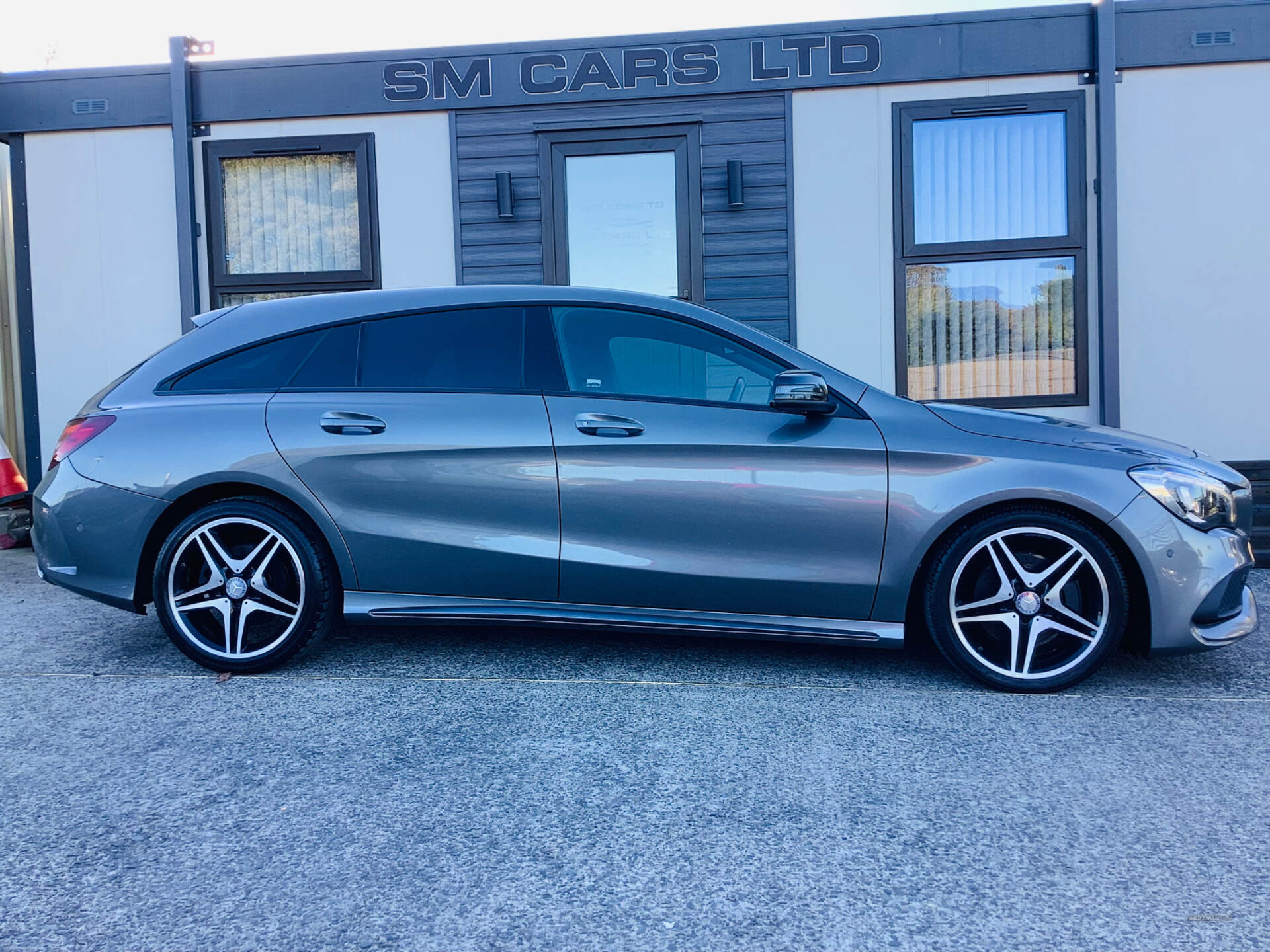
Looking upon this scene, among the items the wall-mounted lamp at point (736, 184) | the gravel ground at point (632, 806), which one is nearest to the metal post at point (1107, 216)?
the wall-mounted lamp at point (736, 184)

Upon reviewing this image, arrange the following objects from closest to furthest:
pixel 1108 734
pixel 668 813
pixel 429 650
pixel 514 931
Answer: pixel 514 931, pixel 668 813, pixel 1108 734, pixel 429 650

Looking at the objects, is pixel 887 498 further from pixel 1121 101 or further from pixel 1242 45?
pixel 1242 45

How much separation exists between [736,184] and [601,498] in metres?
3.83

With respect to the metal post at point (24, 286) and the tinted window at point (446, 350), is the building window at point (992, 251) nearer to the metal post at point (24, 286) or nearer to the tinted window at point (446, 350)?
the tinted window at point (446, 350)

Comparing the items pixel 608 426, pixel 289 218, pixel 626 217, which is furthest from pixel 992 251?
pixel 289 218

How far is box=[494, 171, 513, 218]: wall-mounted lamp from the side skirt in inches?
153

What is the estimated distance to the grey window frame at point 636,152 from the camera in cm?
680

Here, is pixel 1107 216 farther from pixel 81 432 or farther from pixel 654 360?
pixel 81 432

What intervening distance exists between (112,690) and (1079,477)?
11.7 feet

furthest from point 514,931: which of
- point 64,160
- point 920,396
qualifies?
point 64,160

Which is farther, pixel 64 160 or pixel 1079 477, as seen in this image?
pixel 64 160

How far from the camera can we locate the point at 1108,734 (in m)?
3.06

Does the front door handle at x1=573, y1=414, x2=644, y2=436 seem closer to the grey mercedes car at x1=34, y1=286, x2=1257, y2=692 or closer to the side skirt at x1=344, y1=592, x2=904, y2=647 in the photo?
the grey mercedes car at x1=34, y1=286, x2=1257, y2=692

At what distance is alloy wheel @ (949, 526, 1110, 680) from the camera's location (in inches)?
136
